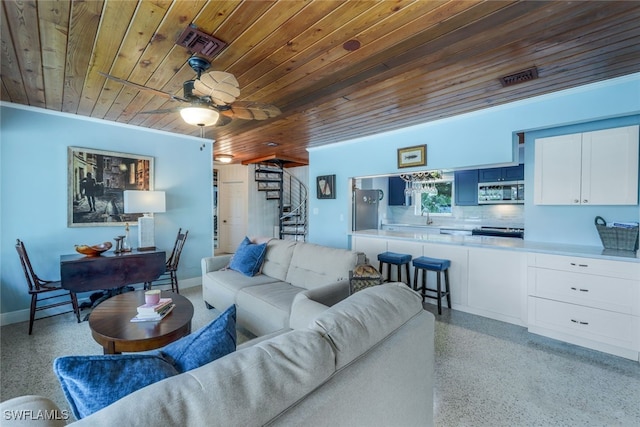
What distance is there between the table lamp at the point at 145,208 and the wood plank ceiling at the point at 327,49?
109 cm

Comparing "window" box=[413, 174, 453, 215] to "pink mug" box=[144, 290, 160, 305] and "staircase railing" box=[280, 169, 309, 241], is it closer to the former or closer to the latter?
"staircase railing" box=[280, 169, 309, 241]

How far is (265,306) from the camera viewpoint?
2.39 meters

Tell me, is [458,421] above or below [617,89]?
below

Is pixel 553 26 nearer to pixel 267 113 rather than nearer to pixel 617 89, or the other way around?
pixel 617 89

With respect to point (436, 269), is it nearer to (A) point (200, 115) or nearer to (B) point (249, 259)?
(B) point (249, 259)

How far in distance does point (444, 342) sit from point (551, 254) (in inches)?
51.9

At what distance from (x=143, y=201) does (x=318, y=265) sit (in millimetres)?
2543

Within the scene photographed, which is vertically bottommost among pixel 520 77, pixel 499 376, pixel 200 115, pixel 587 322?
pixel 499 376

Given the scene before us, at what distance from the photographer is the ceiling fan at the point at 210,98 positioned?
192cm

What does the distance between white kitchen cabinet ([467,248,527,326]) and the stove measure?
213cm

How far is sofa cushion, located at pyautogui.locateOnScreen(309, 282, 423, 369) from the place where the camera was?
962mm

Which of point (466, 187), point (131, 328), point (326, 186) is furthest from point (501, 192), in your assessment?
point (131, 328)

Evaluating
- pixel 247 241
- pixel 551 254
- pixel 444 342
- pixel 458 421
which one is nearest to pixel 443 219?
pixel 551 254

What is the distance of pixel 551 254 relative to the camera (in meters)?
2.66
